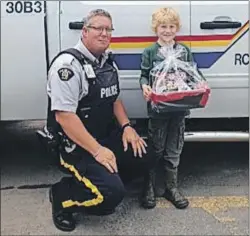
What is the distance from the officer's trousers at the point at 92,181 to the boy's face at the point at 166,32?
0.64 metres

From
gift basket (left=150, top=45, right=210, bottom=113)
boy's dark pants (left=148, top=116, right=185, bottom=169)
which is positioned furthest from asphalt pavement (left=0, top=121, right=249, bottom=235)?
gift basket (left=150, top=45, right=210, bottom=113)

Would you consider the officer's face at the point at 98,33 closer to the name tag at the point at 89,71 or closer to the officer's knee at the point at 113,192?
the name tag at the point at 89,71

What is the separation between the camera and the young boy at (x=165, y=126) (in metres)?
3.80

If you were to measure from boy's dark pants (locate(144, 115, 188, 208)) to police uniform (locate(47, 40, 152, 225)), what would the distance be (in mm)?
203

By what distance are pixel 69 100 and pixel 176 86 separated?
635mm

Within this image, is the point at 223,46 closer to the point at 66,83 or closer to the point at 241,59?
the point at 241,59

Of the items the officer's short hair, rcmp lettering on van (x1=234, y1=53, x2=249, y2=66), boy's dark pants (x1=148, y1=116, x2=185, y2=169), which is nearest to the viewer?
the officer's short hair

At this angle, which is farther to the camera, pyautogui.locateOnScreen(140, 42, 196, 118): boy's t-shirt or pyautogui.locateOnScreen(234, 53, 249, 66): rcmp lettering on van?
pyautogui.locateOnScreen(234, 53, 249, 66): rcmp lettering on van

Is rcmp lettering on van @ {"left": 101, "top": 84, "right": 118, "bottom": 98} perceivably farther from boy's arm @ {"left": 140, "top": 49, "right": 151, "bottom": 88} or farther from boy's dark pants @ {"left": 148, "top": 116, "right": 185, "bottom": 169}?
boy's dark pants @ {"left": 148, "top": 116, "right": 185, "bottom": 169}

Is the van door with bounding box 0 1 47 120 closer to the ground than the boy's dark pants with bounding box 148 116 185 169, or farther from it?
farther from it

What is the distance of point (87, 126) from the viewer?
3.71 m

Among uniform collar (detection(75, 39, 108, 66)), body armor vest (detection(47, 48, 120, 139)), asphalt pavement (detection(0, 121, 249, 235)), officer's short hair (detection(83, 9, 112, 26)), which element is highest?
officer's short hair (detection(83, 9, 112, 26))

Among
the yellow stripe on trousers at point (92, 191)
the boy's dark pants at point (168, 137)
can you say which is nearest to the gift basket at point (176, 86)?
the boy's dark pants at point (168, 137)

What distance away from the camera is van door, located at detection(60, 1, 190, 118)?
12.9 feet
